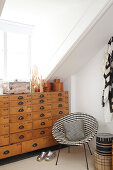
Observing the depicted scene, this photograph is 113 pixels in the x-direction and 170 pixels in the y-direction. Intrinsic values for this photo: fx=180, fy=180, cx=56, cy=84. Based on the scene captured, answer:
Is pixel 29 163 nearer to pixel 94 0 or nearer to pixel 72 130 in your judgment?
pixel 72 130

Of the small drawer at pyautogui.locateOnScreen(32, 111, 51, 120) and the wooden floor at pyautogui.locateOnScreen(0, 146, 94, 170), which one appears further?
the small drawer at pyautogui.locateOnScreen(32, 111, 51, 120)

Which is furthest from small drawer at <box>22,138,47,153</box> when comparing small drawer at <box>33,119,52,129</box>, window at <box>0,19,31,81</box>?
window at <box>0,19,31,81</box>

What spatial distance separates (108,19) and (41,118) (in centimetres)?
196

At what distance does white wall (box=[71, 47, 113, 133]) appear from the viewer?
10.6 ft

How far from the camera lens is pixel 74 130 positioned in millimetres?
3033

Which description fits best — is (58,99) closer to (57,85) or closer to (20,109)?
(57,85)

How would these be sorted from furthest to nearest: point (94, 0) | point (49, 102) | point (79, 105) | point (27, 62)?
point (27, 62) → point (79, 105) → point (49, 102) → point (94, 0)

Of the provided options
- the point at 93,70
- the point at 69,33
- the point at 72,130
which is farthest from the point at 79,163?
the point at 69,33

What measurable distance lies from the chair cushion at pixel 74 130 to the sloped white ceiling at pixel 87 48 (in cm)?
102

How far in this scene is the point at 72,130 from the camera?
304cm

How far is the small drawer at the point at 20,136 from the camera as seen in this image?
2944 mm

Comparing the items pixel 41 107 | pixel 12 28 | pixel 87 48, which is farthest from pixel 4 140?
pixel 12 28

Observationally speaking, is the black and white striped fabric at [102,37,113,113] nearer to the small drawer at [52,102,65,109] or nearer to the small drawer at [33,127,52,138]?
the small drawer at [52,102,65,109]

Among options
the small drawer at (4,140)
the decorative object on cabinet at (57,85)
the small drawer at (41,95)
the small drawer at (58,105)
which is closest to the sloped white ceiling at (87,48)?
the decorative object on cabinet at (57,85)
